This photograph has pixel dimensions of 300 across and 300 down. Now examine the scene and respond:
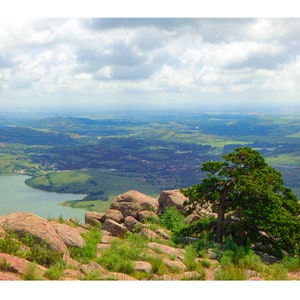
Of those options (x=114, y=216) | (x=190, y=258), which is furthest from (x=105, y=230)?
(x=190, y=258)

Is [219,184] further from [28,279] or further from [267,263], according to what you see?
[28,279]

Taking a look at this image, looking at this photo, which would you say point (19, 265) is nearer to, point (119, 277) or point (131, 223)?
point (119, 277)

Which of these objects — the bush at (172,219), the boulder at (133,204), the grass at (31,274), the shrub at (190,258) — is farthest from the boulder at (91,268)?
the boulder at (133,204)

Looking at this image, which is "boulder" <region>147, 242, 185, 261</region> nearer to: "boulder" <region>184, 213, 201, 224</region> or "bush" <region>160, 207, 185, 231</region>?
"bush" <region>160, 207, 185, 231</region>

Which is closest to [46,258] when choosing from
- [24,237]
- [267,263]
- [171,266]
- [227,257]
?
[24,237]

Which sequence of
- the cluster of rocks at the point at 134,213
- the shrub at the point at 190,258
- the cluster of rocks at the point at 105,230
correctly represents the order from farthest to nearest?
the cluster of rocks at the point at 134,213 < the shrub at the point at 190,258 < the cluster of rocks at the point at 105,230

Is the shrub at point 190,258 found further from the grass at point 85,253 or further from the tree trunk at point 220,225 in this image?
the grass at point 85,253
